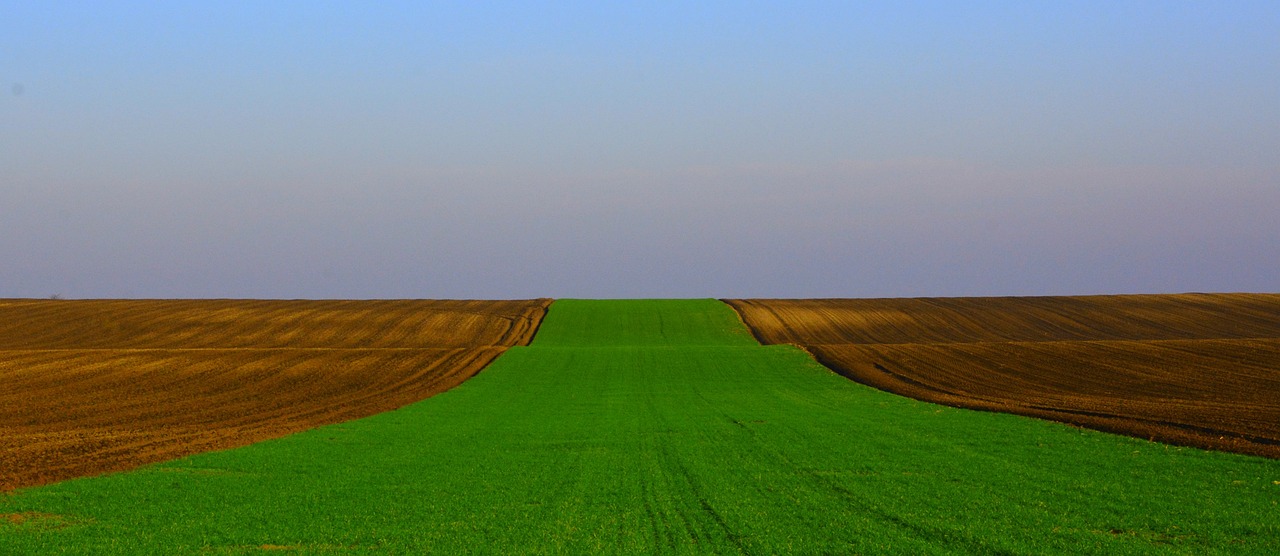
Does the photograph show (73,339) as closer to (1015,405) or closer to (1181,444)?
(1015,405)

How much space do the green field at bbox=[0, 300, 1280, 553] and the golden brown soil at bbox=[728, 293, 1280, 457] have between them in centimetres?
340

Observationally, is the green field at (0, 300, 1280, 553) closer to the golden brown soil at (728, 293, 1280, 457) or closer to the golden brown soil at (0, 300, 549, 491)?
the golden brown soil at (0, 300, 549, 491)

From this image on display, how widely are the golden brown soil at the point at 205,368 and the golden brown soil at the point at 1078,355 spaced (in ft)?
60.7

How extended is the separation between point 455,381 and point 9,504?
28.2 metres

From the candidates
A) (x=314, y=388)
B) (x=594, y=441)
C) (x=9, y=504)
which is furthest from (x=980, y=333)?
(x=9, y=504)

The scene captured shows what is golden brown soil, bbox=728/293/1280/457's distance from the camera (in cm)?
2722

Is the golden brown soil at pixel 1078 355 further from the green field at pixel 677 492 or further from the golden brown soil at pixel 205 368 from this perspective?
the golden brown soil at pixel 205 368

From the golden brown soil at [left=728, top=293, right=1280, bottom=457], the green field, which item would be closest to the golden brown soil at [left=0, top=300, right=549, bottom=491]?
the green field

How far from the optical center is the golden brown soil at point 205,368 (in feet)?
75.7

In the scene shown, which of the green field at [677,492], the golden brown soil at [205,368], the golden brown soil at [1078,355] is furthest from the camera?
the golden brown soil at [1078,355]

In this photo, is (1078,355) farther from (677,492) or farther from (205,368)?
(205,368)

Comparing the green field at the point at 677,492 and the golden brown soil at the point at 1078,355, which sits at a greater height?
the golden brown soil at the point at 1078,355

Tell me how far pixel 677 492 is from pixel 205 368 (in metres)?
35.0

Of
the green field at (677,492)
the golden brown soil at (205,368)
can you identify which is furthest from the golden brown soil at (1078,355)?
the golden brown soil at (205,368)
